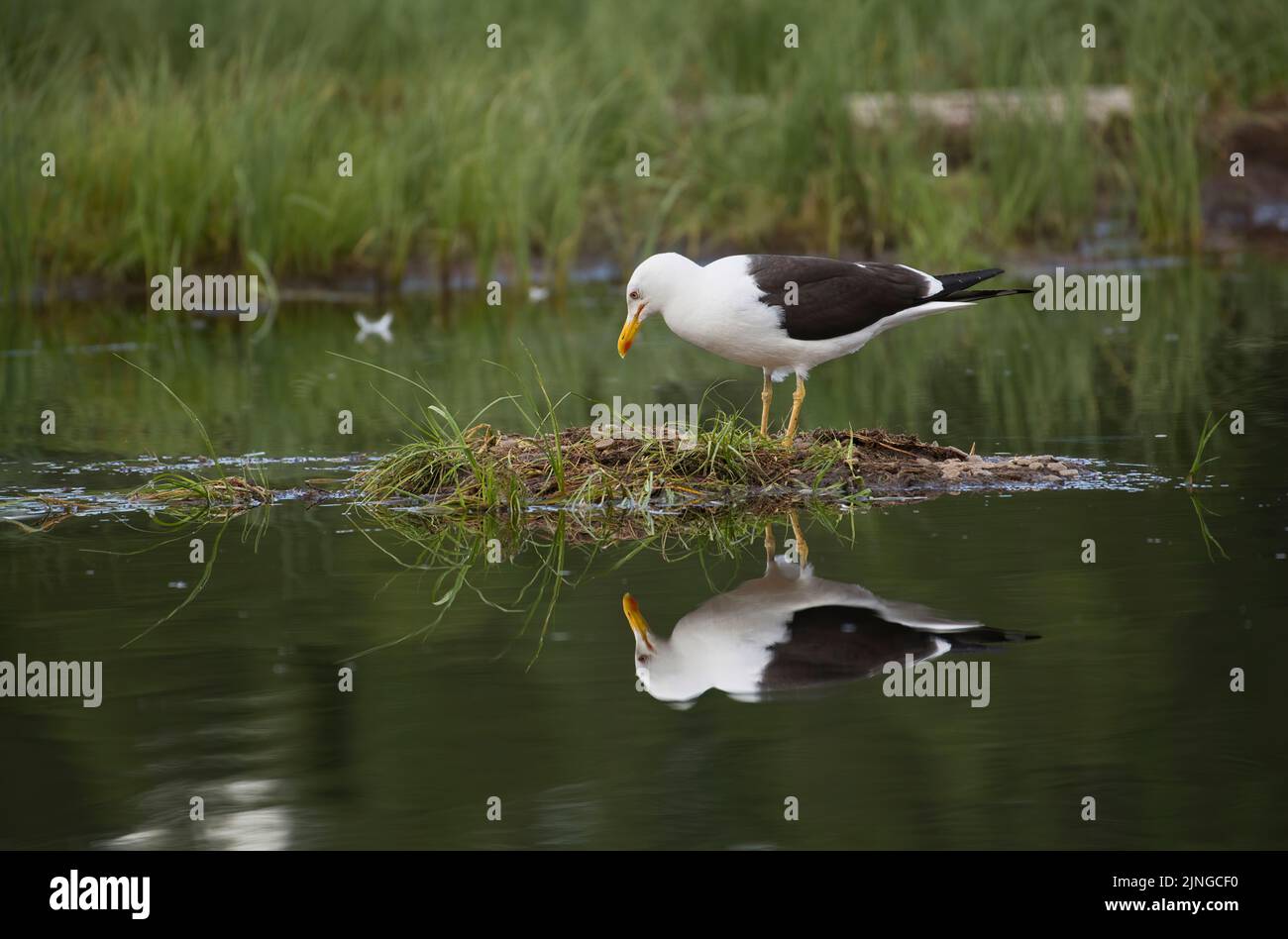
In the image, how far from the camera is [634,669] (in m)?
6.61

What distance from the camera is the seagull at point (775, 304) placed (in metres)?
9.89

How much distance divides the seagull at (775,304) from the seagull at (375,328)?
699 centimetres

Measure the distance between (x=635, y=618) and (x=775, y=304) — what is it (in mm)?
3018

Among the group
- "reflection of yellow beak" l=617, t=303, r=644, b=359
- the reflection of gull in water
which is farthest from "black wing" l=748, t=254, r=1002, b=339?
the reflection of gull in water

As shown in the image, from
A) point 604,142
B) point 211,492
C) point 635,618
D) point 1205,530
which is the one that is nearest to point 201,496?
point 211,492

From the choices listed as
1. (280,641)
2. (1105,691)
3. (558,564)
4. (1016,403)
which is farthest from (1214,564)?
(1016,403)

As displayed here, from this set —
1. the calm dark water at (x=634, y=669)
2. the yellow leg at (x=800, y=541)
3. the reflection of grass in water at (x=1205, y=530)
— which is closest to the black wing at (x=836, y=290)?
the calm dark water at (x=634, y=669)

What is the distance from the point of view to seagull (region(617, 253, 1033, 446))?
989 cm

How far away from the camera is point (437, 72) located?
20.5m

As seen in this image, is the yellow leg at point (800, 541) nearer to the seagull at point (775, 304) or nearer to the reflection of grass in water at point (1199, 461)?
the seagull at point (775, 304)

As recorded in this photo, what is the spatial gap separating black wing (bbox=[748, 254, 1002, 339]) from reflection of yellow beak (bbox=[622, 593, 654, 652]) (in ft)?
8.88

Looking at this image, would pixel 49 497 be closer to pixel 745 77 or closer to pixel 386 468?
pixel 386 468

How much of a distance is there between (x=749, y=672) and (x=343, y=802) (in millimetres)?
1585

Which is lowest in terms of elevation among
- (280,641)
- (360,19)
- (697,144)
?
(280,641)
